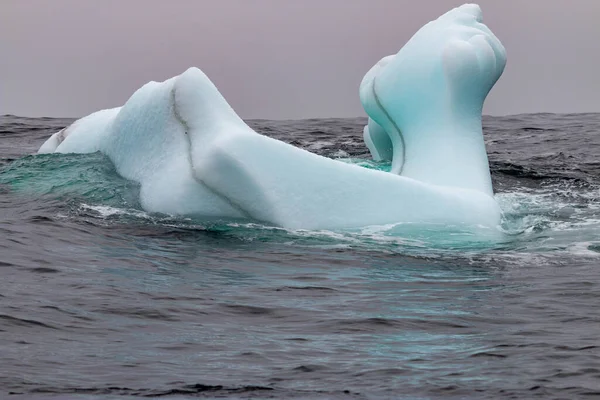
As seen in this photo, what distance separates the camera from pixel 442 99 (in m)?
12.4

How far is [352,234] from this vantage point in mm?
10281

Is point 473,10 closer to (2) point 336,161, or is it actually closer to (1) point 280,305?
(2) point 336,161

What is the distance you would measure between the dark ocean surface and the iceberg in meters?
0.29

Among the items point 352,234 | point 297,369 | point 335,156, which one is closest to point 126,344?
point 297,369

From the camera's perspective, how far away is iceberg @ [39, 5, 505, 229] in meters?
10.6

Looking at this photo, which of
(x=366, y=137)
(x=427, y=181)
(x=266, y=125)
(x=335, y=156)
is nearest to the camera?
(x=427, y=181)

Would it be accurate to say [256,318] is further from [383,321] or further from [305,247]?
[305,247]

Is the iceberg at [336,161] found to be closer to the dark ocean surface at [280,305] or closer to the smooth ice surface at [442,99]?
the smooth ice surface at [442,99]

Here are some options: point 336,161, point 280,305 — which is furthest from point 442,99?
point 280,305

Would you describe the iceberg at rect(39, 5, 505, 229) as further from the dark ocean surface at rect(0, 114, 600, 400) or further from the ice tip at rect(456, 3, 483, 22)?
the dark ocean surface at rect(0, 114, 600, 400)

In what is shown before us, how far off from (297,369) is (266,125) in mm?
17704

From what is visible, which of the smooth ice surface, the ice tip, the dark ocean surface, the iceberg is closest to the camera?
the dark ocean surface

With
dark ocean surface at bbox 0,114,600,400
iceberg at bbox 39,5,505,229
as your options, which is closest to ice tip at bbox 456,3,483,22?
iceberg at bbox 39,5,505,229

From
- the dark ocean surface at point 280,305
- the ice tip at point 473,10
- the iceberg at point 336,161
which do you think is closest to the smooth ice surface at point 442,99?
the iceberg at point 336,161
